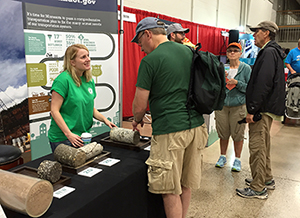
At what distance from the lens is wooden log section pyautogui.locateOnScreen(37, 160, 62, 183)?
4.18 feet

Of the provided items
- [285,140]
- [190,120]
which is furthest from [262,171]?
[285,140]

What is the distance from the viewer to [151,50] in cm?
157

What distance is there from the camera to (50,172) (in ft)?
4.18

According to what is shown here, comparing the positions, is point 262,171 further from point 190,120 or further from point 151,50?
point 151,50

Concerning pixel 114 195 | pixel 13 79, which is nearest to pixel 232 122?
pixel 114 195

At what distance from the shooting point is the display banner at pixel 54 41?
2.70m

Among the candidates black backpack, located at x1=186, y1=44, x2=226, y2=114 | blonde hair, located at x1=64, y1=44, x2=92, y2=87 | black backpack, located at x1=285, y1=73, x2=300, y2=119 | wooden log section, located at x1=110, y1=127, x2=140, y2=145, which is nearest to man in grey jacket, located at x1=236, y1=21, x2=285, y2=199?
black backpack, located at x1=186, y1=44, x2=226, y2=114

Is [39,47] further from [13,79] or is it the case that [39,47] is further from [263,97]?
[263,97]

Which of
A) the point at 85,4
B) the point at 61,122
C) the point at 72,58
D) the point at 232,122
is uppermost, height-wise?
the point at 85,4

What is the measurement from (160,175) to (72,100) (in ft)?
2.59

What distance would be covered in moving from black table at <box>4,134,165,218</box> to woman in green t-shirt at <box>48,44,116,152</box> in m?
0.23

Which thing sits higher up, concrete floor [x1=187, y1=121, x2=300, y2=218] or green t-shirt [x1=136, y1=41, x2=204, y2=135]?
green t-shirt [x1=136, y1=41, x2=204, y2=135]

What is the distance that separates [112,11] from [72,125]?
2.04 metres

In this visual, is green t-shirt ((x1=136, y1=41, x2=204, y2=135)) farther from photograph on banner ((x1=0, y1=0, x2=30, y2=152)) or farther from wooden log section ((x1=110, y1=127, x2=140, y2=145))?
photograph on banner ((x1=0, y1=0, x2=30, y2=152))
